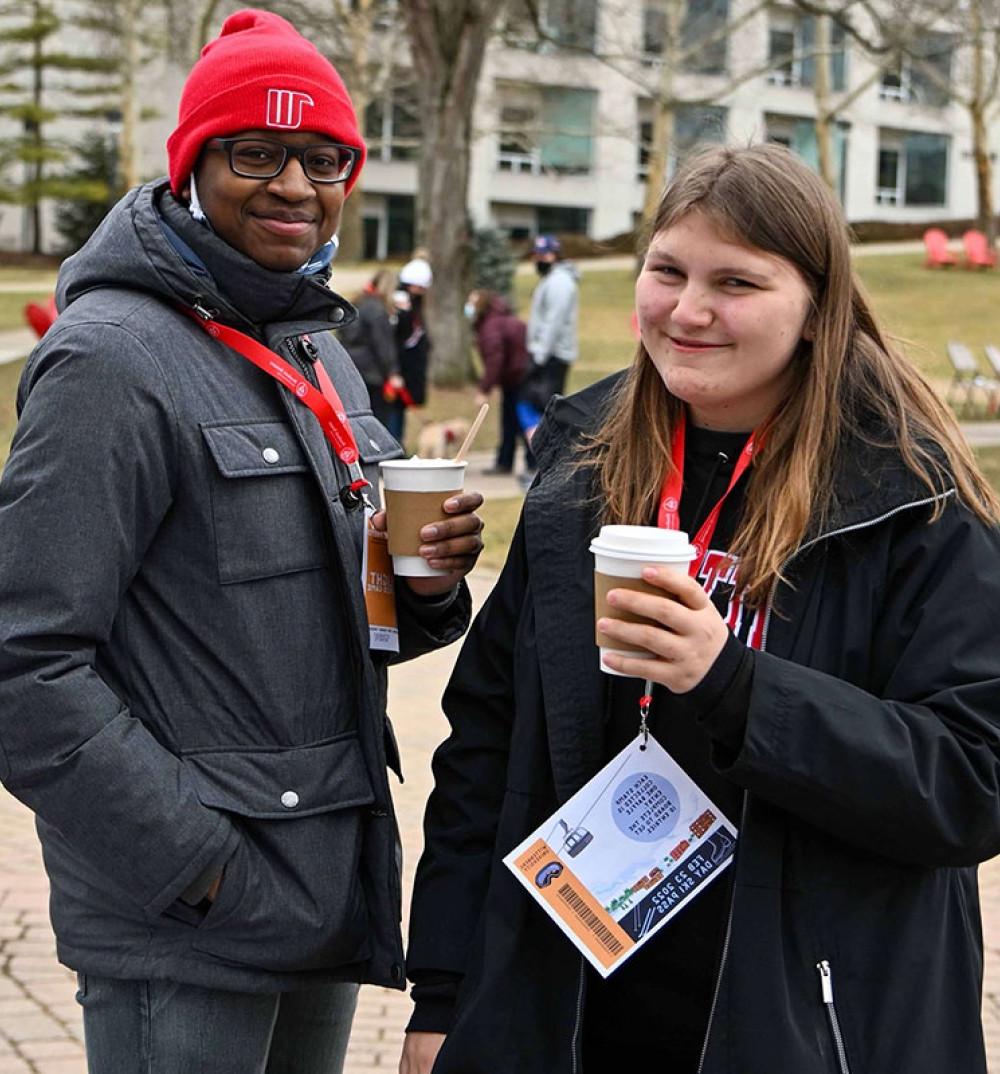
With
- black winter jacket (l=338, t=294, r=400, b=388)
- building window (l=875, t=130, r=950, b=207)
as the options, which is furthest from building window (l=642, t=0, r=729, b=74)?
black winter jacket (l=338, t=294, r=400, b=388)

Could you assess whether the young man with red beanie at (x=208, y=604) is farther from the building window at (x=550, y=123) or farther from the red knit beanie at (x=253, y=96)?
the building window at (x=550, y=123)

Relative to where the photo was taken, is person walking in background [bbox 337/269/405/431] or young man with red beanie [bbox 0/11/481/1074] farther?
person walking in background [bbox 337/269/405/431]

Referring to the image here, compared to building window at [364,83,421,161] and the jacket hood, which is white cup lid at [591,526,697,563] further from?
building window at [364,83,421,161]

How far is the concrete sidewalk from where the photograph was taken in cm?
448

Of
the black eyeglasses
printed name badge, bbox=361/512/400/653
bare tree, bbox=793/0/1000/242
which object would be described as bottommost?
printed name badge, bbox=361/512/400/653

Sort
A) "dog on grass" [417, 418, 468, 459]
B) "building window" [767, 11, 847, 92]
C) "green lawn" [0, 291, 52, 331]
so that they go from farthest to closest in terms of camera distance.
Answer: "building window" [767, 11, 847, 92], "green lawn" [0, 291, 52, 331], "dog on grass" [417, 418, 468, 459]

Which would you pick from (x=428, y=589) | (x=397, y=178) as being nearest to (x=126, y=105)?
(x=397, y=178)

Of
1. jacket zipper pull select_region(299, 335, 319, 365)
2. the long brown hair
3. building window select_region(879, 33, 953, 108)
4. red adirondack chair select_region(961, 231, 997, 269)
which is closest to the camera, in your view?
the long brown hair

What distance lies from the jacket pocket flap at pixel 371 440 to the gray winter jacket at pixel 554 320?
462 inches

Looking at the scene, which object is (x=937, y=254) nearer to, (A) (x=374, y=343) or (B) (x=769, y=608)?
(A) (x=374, y=343)

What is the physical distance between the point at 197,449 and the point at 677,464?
70cm

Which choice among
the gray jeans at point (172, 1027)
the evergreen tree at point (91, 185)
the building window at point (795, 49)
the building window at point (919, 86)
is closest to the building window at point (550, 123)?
the building window at point (795, 49)

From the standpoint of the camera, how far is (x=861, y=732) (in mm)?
2104

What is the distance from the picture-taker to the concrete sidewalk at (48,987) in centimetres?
448
